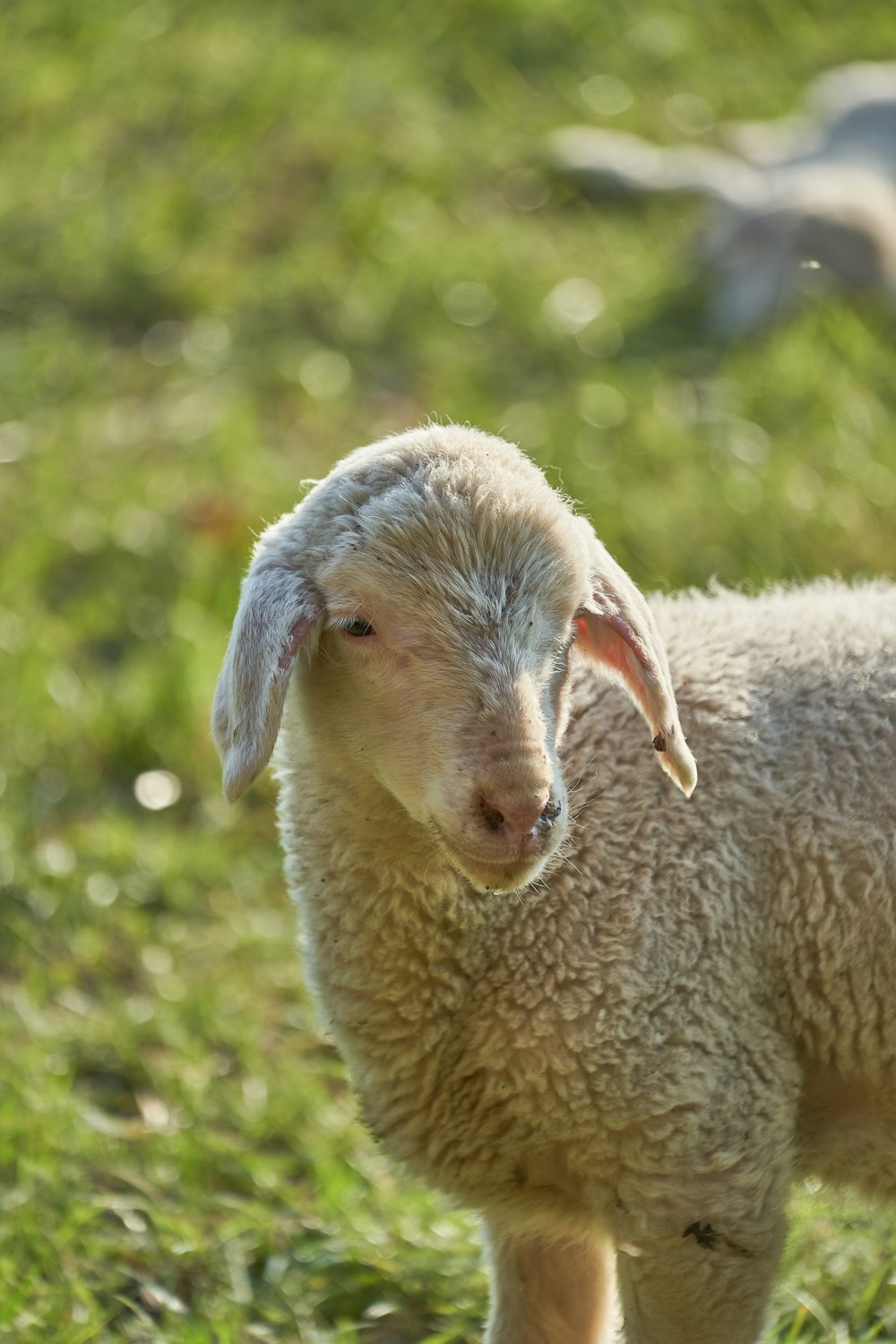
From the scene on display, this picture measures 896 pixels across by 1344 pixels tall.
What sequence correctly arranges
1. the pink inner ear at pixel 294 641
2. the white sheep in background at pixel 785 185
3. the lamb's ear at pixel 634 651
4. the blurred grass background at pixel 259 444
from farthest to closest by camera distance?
1. the white sheep in background at pixel 785 185
2. the blurred grass background at pixel 259 444
3. the lamb's ear at pixel 634 651
4. the pink inner ear at pixel 294 641

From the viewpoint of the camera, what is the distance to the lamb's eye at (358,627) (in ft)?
8.57

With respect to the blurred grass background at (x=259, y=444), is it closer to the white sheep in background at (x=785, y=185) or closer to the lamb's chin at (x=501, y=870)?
the white sheep in background at (x=785, y=185)

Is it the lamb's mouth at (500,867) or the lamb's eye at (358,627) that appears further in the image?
the lamb's eye at (358,627)

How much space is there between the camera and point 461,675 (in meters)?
2.51

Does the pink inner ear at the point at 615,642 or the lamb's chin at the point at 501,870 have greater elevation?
the pink inner ear at the point at 615,642

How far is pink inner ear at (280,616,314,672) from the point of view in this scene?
2.58 meters

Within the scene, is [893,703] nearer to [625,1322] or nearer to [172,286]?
[625,1322]

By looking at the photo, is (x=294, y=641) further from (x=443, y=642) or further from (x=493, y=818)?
(x=493, y=818)

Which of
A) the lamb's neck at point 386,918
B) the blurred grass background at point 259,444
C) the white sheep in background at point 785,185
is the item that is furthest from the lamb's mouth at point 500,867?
the white sheep in background at point 785,185

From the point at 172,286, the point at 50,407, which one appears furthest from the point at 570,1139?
the point at 172,286

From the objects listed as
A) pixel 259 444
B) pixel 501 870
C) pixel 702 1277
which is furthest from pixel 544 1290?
pixel 259 444

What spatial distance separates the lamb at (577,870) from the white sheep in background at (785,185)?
12.7 feet

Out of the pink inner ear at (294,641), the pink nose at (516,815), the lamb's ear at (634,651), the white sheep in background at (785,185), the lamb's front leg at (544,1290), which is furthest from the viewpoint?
the white sheep in background at (785,185)

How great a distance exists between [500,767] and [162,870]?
2388 millimetres
